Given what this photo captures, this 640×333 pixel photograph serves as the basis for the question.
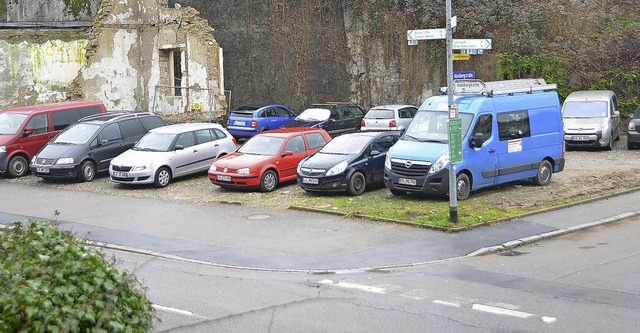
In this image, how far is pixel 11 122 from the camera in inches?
987

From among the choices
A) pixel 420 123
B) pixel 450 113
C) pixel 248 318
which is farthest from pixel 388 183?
pixel 248 318

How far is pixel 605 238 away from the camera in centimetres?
1505

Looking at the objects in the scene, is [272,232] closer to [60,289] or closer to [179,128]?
[179,128]

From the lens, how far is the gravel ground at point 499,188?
19219mm

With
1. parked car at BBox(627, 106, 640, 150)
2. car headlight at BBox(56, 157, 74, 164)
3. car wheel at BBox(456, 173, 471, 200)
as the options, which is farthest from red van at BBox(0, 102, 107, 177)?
parked car at BBox(627, 106, 640, 150)

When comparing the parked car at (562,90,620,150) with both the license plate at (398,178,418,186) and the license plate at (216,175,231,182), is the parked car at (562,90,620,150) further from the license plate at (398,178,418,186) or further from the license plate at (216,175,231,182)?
the license plate at (216,175,231,182)

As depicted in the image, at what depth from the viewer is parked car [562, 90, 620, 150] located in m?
26.6

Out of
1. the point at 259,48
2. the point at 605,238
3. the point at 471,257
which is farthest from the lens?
the point at 259,48

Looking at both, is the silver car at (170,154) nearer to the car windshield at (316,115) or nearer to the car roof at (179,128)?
the car roof at (179,128)

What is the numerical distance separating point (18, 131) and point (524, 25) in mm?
19545

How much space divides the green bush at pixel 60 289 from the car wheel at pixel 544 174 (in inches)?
621

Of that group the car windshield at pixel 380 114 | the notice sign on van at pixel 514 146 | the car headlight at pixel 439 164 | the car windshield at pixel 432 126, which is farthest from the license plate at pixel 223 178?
the car windshield at pixel 380 114

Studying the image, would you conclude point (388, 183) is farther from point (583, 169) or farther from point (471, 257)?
point (583, 169)

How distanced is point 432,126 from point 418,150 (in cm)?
106
